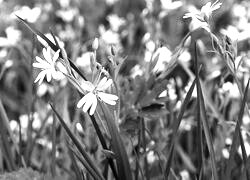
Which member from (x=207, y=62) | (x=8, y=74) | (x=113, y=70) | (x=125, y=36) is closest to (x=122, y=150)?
(x=113, y=70)

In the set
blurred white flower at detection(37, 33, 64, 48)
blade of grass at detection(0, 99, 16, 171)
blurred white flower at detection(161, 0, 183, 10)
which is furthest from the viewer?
blurred white flower at detection(161, 0, 183, 10)

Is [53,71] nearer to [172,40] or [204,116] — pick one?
[204,116]

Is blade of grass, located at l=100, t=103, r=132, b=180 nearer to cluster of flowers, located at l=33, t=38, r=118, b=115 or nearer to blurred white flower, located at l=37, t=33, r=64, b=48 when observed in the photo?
cluster of flowers, located at l=33, t=38, r=118, b=115

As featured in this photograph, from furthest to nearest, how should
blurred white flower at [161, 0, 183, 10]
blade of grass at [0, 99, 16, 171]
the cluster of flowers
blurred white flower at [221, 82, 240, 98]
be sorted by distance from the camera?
blurred white flower at [161, 0, 183, 10] < blurred white flower at [221, 82, 240, 98] < blade of grass at [0, 99, 16, 171] < the cluster of flowers

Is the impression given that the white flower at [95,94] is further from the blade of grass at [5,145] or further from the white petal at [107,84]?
the blade of grass at [5,145]

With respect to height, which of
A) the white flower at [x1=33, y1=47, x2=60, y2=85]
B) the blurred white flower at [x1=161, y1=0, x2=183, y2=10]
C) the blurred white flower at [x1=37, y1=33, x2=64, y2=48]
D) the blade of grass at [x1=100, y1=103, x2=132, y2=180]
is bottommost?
the blade of grass at [x1=100, y1=103, x2=132, y2=180]

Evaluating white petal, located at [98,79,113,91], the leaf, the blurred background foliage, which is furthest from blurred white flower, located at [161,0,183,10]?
white petal, located at [98,79,113,91]

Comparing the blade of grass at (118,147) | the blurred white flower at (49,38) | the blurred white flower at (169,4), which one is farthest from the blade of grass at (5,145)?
the blurred white flower at (169,4)

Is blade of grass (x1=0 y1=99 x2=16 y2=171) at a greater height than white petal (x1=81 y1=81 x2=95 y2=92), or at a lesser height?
lesser
